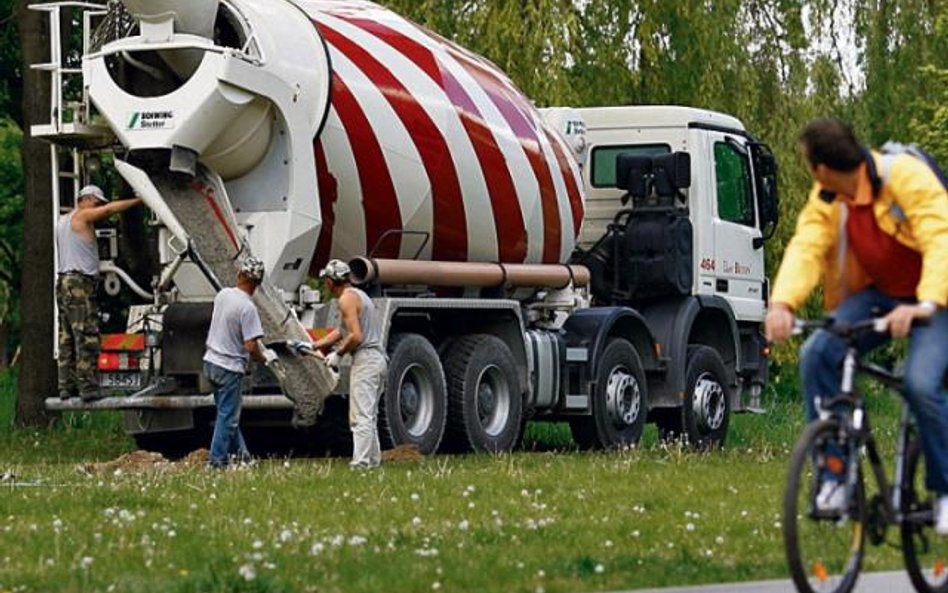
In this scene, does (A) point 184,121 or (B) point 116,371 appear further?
(B) point 116,371

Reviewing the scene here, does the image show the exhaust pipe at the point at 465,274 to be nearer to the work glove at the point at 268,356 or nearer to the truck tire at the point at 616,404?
the truck tire at the point at 616,404

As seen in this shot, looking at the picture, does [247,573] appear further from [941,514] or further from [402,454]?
[402,454]

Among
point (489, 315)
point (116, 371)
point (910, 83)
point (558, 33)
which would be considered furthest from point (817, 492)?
point (910, 83)

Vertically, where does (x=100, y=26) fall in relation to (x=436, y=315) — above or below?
above

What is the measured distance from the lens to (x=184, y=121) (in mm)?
17766

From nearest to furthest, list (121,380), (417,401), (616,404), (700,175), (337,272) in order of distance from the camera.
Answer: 1. (337,272)
2. (121,380)
3. (417,401)
4. (616,404)
5. (700,175)

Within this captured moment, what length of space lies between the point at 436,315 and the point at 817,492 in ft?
37.9

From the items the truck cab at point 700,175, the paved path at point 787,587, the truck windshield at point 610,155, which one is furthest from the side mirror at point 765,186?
the paved path at point 787,587

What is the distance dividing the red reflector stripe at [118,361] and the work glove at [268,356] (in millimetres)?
1291

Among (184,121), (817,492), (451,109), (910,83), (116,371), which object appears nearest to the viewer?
(817,492)

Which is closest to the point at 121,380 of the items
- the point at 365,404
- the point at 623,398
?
the point at 365,404

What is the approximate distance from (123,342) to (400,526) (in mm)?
6930

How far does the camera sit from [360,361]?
18.0 meters

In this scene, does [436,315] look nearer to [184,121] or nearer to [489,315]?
[489,315]
